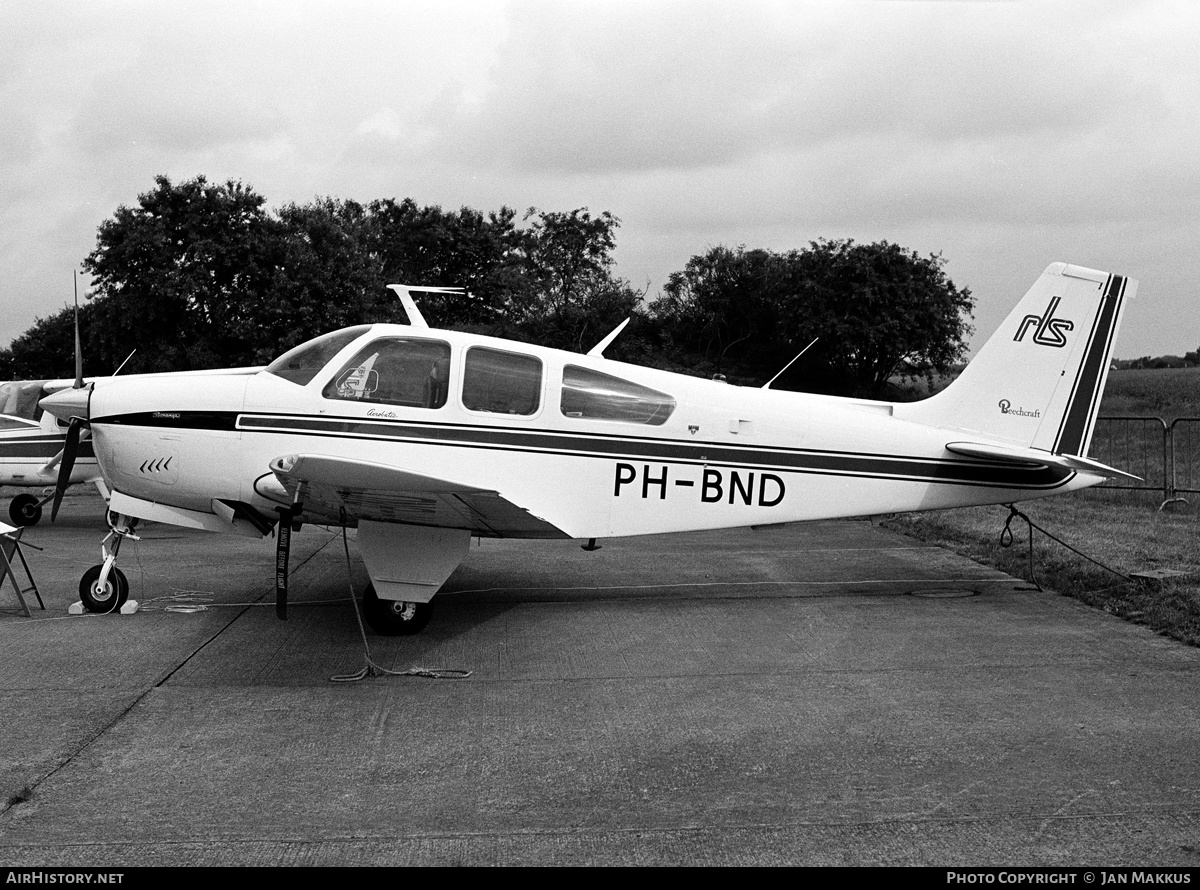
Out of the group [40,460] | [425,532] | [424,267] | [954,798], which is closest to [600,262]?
[424,267]

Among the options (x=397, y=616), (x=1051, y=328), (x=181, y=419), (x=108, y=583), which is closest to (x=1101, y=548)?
(x=1051, y=328)

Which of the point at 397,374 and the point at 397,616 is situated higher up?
the point at 397,374

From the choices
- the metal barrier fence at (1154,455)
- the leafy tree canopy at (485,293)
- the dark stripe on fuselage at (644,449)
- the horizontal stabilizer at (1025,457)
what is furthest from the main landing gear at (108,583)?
the leafy tree canopy at (485,293)

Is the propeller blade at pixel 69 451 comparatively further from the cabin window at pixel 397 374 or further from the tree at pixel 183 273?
the tree at pixel 183 273

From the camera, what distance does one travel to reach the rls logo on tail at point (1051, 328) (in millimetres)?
8172

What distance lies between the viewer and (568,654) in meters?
6.62

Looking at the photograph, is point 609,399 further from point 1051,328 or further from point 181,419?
point 1051,328

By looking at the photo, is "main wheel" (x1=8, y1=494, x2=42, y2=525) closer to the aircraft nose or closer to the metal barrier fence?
the aircraft nose

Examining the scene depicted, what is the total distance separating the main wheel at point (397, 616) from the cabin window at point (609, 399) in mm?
1735

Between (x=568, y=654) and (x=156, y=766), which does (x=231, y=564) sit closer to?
(x=568, y=654)

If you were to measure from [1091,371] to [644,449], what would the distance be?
145 inches

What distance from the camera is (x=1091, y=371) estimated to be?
8211 mm

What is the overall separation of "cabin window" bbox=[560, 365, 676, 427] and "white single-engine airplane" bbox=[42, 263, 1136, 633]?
0.02 m
